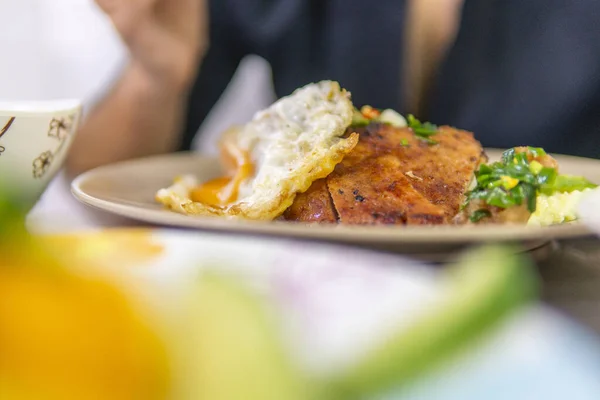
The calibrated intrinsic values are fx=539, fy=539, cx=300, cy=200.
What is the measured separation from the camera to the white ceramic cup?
0.75 meters

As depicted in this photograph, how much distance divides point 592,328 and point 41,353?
534 millimetres

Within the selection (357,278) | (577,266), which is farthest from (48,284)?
(577,266)

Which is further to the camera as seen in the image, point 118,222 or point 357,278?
point 118,222

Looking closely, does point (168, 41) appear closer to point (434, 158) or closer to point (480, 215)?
point (434, 158)

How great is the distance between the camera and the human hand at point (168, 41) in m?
1.58

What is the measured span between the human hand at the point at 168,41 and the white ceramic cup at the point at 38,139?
66 cm

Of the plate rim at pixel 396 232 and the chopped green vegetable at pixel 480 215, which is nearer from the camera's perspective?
the plate rim at pixel 396 232

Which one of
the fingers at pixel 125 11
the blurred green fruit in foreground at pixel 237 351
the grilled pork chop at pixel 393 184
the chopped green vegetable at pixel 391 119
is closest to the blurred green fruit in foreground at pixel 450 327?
the blurred green fruit in foreground at pixel 237 351

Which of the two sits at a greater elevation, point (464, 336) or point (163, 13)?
point (464, 336)

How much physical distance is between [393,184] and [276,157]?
0.23m

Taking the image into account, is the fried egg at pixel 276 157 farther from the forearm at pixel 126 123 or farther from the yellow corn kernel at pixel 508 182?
the forearm at pixel 126 123

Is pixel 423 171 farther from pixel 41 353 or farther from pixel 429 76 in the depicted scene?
pixel 429 76

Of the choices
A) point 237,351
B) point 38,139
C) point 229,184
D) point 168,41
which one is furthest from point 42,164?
point 168,41

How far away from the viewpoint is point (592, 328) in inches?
21.8
